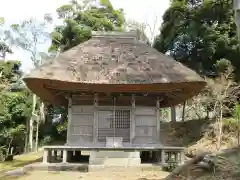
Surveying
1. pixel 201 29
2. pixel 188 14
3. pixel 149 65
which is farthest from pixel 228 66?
pixel 149 65

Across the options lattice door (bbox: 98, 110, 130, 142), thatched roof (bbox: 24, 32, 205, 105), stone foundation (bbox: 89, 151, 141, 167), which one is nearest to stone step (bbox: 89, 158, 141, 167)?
stone foundation (bbox: 89, 151, 141, 167)

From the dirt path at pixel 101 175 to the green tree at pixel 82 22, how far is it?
62.9ft

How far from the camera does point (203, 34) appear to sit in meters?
23.4

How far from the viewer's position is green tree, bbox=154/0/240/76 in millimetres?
23094

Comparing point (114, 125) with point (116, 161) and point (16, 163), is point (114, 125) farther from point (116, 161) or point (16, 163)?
point (16, 163)

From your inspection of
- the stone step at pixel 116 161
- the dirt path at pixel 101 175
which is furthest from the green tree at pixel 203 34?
Answer: the dirt path at pixel 101 175

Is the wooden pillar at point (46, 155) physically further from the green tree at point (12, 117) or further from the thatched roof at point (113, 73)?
the green tree at point (12, 117)

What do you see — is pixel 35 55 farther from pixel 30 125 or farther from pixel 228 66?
pixel 228 66

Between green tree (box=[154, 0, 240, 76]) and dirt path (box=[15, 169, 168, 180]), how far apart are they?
48.0 feet

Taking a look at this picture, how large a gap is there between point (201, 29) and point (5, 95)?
14.4m

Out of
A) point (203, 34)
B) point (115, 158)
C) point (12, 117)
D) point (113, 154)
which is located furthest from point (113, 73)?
point (12, 117)

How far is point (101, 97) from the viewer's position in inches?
508

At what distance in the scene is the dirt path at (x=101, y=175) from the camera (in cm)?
955

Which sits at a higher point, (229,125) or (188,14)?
(188,14)
